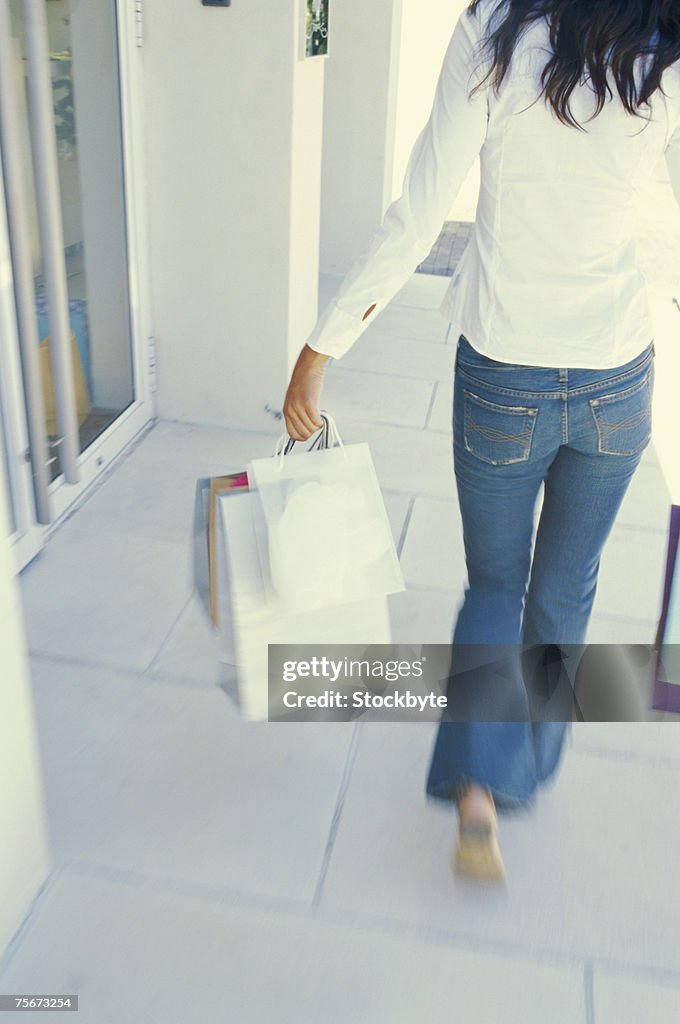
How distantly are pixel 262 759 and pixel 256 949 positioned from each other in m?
0.49

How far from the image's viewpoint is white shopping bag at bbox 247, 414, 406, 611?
5.41 ft

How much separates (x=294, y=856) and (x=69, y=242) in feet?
6.80

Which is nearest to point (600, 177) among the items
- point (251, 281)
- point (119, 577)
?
point (119, 577)

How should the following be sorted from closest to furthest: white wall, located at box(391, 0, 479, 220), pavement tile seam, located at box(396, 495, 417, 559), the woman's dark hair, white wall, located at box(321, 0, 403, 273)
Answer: the woman's dark hair, pavement tile seam, located at box(396, 495, 417, 559), white wall, located at box(321, 0, 403, 273), white wall, located at box(391, 0, 479, 220)

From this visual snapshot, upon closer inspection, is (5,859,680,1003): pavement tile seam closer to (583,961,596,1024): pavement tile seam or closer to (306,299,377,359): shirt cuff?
(583,961,596,1024): pavement tile seam

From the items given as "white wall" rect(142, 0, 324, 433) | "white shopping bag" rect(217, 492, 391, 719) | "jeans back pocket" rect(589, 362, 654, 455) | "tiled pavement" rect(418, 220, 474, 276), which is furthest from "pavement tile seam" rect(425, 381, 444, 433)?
"jeans back pocket" rect(589, 362, 654, 455)

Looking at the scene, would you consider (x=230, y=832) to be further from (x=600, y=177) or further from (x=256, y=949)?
(x=600, y=177)

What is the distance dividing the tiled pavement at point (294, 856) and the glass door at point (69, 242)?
1.62ft

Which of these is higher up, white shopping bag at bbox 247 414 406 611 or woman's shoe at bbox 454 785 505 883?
white shopping bag at bbox 247 414 406 611

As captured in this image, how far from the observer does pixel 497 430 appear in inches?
58.4

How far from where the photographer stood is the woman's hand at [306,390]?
1507 millimetres

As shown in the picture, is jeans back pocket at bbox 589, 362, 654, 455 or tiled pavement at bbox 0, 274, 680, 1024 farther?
tiled pavement at bbox 0, 274, 680, 1024

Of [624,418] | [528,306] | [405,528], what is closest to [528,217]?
[528,306]

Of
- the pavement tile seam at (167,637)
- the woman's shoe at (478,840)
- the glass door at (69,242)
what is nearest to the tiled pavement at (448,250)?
the glass door at (69,242)
